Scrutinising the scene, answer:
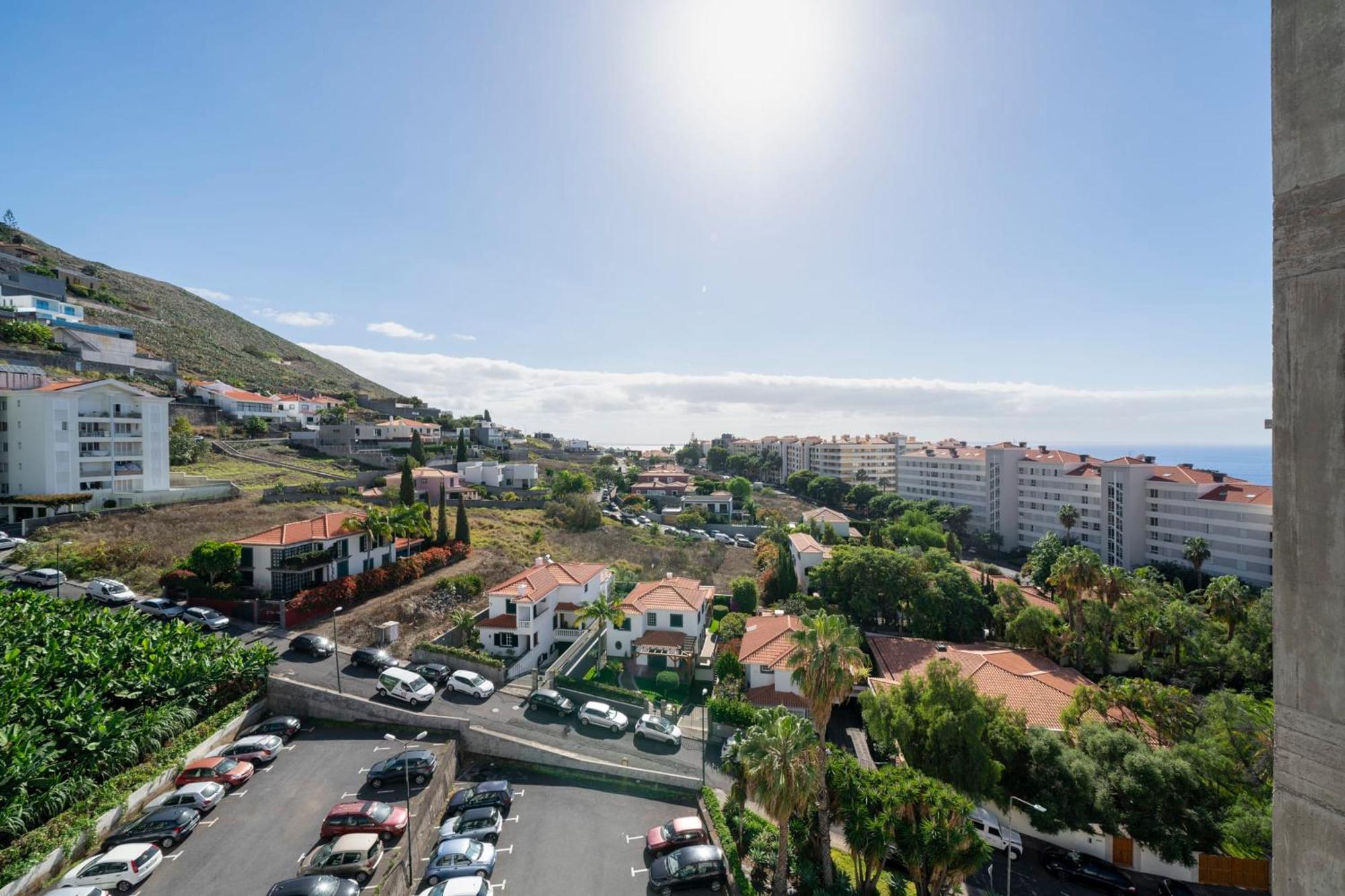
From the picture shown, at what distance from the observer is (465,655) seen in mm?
31906

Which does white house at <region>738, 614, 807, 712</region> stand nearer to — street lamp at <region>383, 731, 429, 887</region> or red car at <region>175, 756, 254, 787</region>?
Result: street lamp at <region>383, 731, 429, 887</region>

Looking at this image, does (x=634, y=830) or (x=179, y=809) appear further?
(x=634, y=830)

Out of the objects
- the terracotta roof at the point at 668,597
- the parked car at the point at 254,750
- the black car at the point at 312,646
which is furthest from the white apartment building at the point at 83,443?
the terracotta roof at the point at 668,597

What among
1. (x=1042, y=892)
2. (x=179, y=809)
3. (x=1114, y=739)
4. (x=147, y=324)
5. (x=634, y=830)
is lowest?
(x=1042, y=892)

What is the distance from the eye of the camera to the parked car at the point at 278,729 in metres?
26.1

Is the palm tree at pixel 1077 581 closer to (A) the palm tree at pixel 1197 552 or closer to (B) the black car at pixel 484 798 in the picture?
(A) the palm tree at pixel 1197 552

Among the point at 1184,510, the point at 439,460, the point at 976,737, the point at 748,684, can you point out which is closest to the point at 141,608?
the point at 748,684

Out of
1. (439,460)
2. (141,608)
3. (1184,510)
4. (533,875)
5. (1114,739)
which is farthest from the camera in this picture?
(439,460)

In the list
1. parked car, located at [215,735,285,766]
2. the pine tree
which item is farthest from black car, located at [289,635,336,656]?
the pine tree

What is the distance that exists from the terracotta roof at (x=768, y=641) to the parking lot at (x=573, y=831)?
1111 cm

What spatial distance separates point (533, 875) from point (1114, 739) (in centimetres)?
2265

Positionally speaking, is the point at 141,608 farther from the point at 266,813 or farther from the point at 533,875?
the point at 533,875

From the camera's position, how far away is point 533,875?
760 inches

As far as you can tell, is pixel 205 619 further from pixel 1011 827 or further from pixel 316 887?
pixel 1011 827
